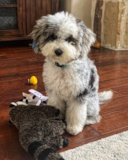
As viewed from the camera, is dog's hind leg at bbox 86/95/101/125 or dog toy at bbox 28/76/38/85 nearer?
dog's hind leg at bbox 86/95/101/125

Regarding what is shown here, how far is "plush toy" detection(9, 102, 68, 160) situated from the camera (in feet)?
3.60

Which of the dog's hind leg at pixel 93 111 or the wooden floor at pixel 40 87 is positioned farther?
the dog's hind leg at pixel 93 111

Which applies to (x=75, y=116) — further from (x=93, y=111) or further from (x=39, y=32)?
(x=39, y=32)

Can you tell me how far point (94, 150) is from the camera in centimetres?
125

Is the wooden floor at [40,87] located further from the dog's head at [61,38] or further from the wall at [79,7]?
the wall at [79,7]

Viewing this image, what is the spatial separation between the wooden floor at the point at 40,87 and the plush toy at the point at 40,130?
79 millimetres

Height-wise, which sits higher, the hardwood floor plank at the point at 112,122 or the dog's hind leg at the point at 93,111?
the dog's hind leg at the point at 93,111

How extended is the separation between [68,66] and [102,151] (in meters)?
0.51

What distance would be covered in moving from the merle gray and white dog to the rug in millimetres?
159

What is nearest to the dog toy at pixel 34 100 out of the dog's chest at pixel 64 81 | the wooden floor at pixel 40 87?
the wooden floor at pixel 40 87

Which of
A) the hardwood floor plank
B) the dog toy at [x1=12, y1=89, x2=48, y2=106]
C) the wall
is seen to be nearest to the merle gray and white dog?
the hardwood floor plank

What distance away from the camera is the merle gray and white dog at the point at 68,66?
1.26 meters

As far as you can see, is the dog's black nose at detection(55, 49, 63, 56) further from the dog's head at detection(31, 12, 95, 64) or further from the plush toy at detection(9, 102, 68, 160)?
the plush toy at detection(9, 102, 68, 160)

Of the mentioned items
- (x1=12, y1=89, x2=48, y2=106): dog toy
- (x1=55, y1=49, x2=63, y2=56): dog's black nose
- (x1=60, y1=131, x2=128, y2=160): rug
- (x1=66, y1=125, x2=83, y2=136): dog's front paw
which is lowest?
(x1=60, y1=131, x2=128, y2=160): rug
